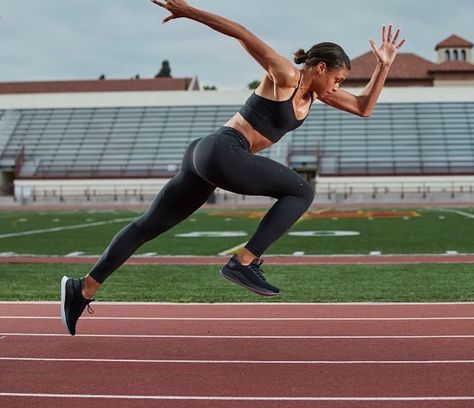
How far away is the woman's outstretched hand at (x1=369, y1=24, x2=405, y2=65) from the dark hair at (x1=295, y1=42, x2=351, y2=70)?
707 mm

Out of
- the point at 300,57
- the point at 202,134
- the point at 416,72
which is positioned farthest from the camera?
the point at 416,72

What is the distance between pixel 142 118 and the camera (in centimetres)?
6712

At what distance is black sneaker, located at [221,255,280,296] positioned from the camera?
536 cm

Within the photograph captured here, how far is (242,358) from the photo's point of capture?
6.10 meters

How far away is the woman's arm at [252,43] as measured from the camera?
5.07m

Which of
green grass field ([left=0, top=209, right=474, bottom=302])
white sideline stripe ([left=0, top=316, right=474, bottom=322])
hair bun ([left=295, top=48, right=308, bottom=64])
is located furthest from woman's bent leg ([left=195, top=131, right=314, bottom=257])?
green grass field ([left=0, top=209, right=474, bottom=302])

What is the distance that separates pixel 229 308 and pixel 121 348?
283cm

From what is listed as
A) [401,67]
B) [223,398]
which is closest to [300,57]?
[223,398]

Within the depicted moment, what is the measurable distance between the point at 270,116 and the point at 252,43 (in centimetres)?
46

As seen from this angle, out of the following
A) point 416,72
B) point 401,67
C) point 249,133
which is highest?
point 401,67

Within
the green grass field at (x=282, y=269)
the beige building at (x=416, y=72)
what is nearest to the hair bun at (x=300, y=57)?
the green grass field at (x=282, y=269)

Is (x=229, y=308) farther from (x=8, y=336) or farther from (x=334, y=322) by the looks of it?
(x=8, y=336)

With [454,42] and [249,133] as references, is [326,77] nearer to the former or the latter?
[249,133]

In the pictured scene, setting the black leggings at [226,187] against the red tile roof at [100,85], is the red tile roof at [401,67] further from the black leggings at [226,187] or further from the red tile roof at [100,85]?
the black leggings at [226,187]
